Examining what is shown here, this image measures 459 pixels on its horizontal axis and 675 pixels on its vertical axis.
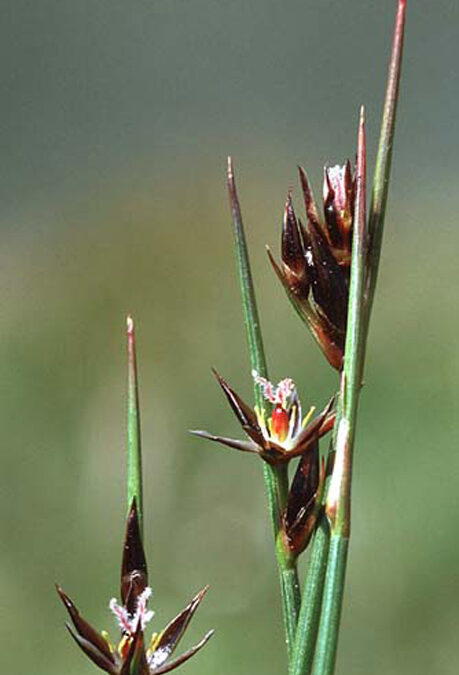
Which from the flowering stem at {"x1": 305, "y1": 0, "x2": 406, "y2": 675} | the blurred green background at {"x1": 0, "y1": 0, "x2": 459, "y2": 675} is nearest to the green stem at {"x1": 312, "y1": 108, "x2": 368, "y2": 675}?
the flowering stem at {"x1": 305, "y1": 0, "x2": 406, "y2": 675}

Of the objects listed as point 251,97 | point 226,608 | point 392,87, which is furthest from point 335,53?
point 392,87

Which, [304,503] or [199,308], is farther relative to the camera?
[199,308]

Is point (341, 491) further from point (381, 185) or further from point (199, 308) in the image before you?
point (199, 308)

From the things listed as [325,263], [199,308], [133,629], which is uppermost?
[199,308]

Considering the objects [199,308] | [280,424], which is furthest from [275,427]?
[199,308]

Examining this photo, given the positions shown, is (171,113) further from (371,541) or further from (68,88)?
(371,541)

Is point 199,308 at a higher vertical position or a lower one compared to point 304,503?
higher

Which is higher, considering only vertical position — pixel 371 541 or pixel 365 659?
pixel 371 541

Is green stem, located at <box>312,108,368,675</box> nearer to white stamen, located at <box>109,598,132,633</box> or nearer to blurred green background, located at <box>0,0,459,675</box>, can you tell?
white stamen, located at <box>109,598,132,633</box>
